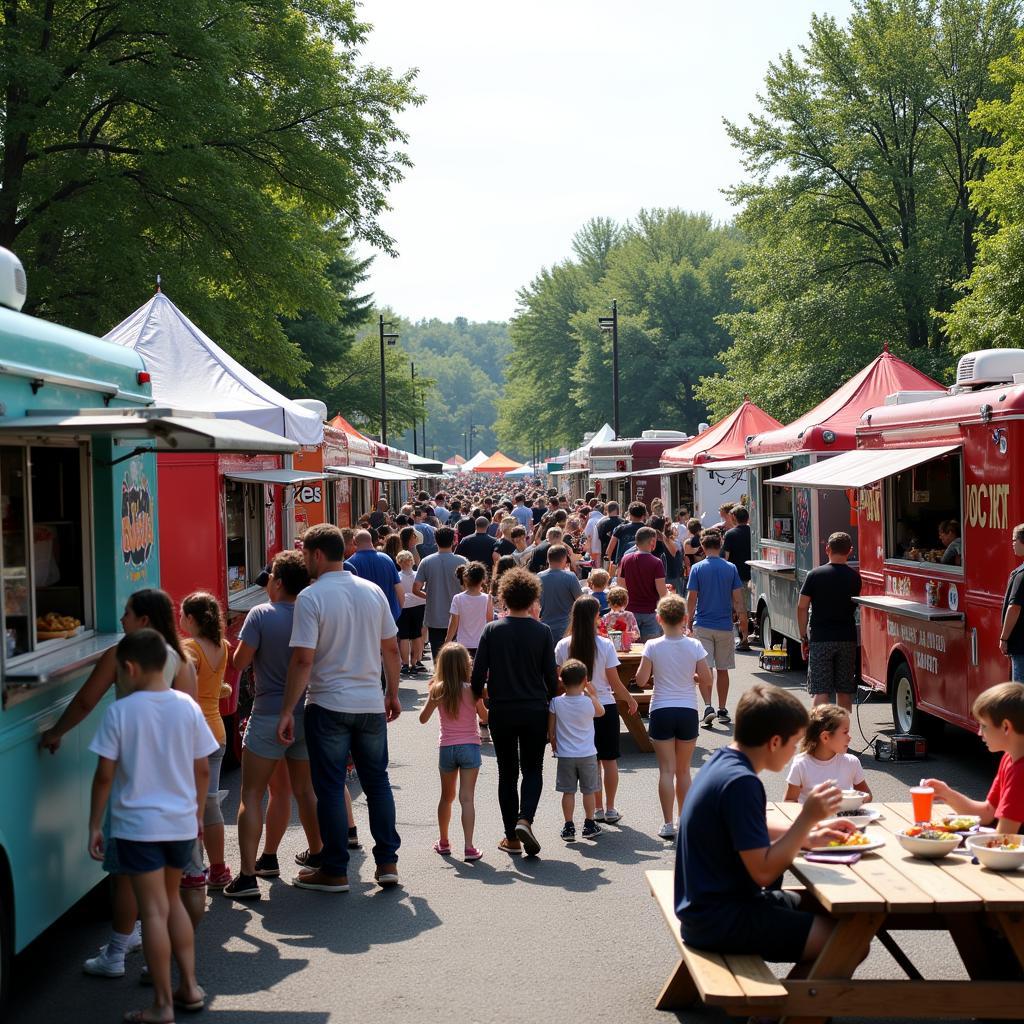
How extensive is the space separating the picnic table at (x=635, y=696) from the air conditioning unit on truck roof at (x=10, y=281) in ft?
20.8

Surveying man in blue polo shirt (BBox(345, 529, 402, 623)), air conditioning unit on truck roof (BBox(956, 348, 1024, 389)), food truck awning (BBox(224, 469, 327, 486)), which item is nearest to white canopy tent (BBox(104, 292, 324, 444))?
food truck awning (BBox(224, 469, 327, 486))

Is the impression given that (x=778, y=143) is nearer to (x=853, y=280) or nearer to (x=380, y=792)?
(x=853, y=280)

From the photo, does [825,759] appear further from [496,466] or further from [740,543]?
[496,466]

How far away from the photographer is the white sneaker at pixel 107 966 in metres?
6.00

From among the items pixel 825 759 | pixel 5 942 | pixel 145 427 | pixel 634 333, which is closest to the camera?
pixel 5 942

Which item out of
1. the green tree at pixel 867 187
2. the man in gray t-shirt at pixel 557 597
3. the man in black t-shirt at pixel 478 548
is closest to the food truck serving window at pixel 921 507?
the man in gray t-shirt at pixel 557 597

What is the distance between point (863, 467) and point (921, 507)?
141 cm

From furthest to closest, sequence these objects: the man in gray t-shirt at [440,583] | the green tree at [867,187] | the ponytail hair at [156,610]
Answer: the green tree at [867,187]
the man in gray t-shirt at [440,583]
the ponytail hair at [156,610]

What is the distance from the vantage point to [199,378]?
1255 centimetres

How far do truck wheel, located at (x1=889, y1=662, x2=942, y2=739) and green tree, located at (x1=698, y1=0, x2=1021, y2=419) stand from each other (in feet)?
74.1

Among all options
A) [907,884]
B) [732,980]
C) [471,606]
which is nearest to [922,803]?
[907,884]

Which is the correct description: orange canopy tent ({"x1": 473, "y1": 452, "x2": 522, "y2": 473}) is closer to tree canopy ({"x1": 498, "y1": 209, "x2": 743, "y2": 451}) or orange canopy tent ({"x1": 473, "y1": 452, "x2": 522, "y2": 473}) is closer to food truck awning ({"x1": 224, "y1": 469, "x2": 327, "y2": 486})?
tree canopy ({"x1": 498, "y1": 209, "x2": 743, "y2": 451})

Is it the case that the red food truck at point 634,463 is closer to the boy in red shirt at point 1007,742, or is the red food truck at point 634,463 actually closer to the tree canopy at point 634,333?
the tree canopy at point 634,333

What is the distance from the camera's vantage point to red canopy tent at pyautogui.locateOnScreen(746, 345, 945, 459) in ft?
50.8
